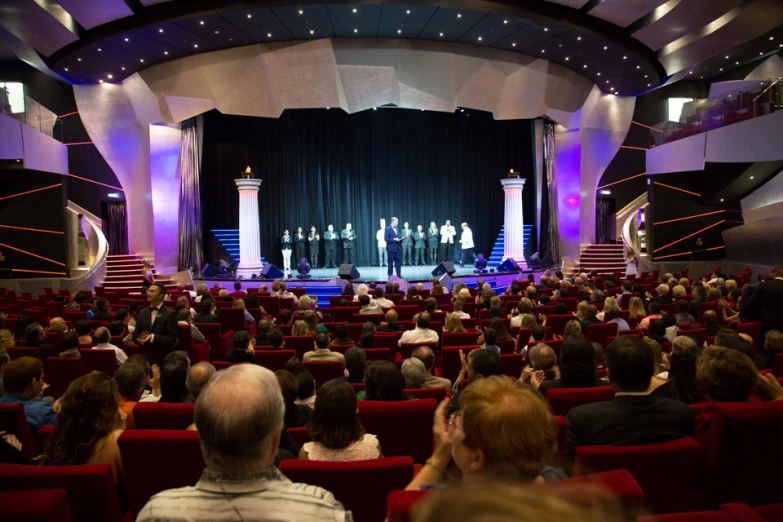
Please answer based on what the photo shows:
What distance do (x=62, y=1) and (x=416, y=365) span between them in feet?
41.1

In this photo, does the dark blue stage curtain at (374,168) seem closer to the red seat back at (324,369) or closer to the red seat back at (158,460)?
the red seat back at (324,369)

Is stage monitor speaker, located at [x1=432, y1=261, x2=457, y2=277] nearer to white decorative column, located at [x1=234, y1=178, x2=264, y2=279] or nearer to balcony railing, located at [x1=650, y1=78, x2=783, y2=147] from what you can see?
white decorative column, located at [x1=234, y1=178, x2=264, y2=279]

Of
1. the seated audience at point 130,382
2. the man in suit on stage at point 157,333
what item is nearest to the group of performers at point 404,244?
the man in suit on stage at point 157,333

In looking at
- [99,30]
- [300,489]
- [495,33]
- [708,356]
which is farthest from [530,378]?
[99,30]

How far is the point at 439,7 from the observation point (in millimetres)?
12328

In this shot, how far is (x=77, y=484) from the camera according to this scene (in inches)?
76.8

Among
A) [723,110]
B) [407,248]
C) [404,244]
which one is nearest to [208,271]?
[404,244]

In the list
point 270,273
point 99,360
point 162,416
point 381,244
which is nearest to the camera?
point 162,416

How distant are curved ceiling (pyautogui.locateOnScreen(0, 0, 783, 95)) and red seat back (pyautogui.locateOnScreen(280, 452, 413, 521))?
1199cm

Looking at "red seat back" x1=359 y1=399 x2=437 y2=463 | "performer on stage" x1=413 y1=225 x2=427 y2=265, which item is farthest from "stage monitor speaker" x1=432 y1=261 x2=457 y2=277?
"red seat back" x1=359 y1=399 x2=437 y2=463

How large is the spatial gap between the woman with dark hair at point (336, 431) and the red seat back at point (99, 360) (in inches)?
128

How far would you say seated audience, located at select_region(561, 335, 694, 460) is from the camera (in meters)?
2.27

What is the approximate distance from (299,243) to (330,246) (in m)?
1.10

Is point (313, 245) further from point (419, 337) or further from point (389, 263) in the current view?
point (419, 337)
